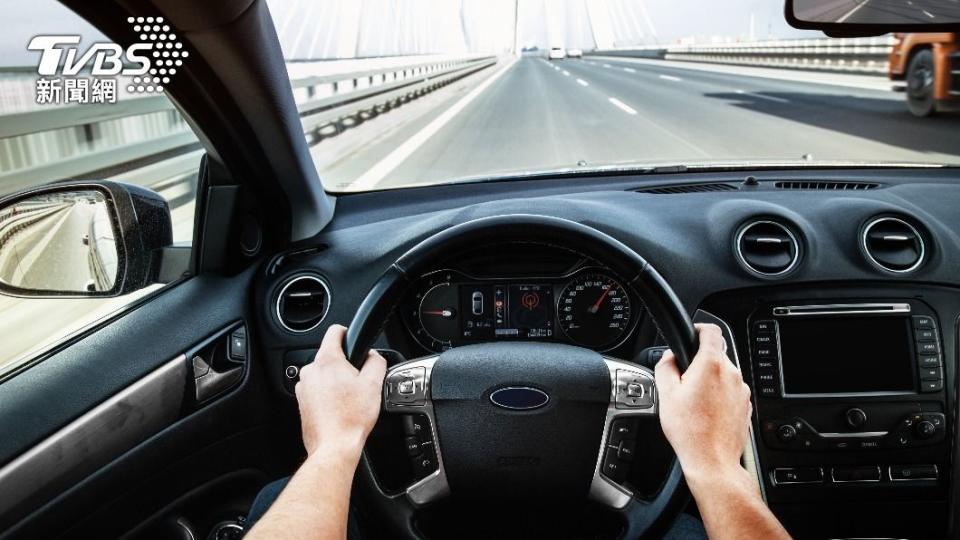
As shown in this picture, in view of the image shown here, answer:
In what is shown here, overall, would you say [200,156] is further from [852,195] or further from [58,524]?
[852,195]

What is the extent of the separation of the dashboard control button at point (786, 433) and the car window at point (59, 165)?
2190 millimetres

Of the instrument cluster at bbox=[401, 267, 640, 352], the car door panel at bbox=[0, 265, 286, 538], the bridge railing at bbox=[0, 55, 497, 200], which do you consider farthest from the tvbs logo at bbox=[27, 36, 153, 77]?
the instrument cluster at bbox=[401, 267, 640, 352]

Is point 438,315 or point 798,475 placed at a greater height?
point 438,315

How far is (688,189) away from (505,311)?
3.57 ft

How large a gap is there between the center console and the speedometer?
1.69 ft

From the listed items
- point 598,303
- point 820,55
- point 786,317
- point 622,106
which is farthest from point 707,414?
point 820,55

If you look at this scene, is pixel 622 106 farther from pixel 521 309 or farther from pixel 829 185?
pixel 521 309

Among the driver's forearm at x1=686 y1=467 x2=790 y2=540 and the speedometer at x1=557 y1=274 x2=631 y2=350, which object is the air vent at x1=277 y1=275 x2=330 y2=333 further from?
the driver's forearm at x1=686 y1=467 x2=790 y2=540

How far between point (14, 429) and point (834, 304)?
8.38 ft

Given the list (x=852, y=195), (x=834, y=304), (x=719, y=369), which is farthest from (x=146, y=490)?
(x=852, y=195)

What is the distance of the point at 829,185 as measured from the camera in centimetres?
342

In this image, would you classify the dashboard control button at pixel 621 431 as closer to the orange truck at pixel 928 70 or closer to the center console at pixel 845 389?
the center console at pixel 845 389

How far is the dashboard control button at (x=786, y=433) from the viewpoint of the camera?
293 centimetres

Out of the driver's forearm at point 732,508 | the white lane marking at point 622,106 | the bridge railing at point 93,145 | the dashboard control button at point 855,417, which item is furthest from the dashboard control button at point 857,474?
the white lane marking at point 622,106
